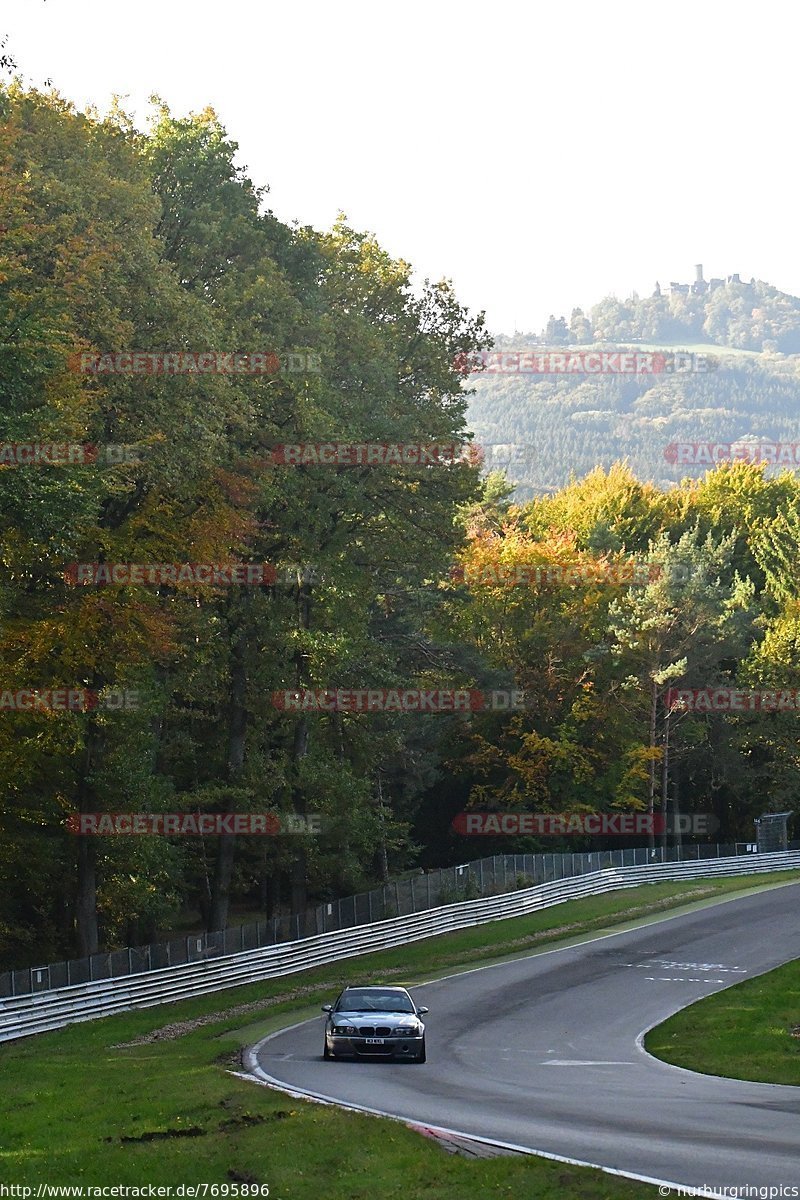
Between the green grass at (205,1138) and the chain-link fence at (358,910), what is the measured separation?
356 centimetres

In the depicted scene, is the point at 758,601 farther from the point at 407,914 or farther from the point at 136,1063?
the point at 136,1063

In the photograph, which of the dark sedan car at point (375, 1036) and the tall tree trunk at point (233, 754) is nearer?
the dark sedan car at point (375, 1036)

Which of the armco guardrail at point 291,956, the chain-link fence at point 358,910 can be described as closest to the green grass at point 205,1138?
the armco guardrail at point 291,956

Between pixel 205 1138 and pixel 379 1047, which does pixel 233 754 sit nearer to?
pixel 379 1047

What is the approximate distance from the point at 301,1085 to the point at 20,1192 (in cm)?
771

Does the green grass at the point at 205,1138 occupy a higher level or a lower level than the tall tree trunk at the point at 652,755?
lower

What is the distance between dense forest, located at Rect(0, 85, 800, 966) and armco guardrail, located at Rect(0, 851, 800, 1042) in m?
2.79

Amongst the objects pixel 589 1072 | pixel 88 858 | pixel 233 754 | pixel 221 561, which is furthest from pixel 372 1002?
pixel 233 754

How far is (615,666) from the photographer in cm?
7506

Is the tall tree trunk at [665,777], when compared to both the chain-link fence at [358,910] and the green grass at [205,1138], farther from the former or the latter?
Answer: the green grass at [205,1138]

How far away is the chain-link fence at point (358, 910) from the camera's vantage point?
107 feet

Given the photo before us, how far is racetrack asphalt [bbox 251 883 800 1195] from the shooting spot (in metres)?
14.0

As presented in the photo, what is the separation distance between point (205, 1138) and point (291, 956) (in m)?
26.0

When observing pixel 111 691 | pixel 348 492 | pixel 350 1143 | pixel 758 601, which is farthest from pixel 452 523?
pixel 758 601
